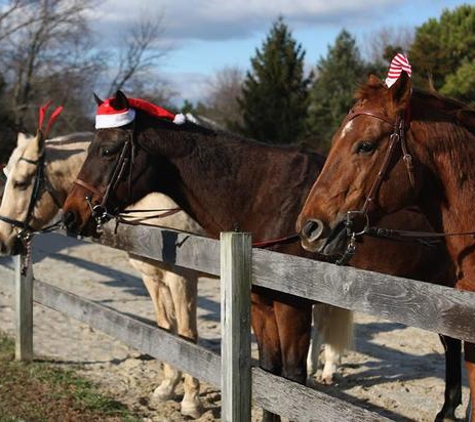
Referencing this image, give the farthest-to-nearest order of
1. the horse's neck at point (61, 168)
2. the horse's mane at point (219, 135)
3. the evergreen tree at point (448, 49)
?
the evergreen tree at point (448, 49)
the horse's neck at point (61, 168)
the horse's mane at point (219, 135)

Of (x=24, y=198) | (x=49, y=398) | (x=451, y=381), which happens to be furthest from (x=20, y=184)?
(x=451, y=381)

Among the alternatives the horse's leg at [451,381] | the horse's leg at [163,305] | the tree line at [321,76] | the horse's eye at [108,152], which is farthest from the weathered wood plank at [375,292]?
the tree line at [321,76]

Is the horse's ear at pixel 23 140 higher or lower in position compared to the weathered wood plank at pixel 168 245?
higher

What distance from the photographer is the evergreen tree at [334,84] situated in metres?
32.0

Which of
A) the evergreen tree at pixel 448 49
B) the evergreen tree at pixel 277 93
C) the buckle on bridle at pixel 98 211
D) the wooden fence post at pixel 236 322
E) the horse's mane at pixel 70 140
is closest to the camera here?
the wooden fence post at pixel 236 322

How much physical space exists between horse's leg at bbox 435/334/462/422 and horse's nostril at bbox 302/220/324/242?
2.00 meters

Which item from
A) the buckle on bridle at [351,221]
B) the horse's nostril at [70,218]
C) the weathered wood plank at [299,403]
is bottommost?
the weathered wood plank at [299,403]

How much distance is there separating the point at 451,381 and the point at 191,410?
1.84 meters

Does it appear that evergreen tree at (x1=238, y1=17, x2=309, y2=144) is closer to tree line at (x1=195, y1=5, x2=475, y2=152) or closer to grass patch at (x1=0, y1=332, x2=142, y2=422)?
tree line at (x1=195, y1=5, x2=475, y2=152)

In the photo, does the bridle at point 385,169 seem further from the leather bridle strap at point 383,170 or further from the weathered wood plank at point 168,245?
the weathered wood plank at point 168,245

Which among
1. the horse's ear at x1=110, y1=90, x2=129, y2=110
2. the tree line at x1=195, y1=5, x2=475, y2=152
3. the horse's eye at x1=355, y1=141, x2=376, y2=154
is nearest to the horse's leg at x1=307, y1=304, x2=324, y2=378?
the horse's ear at x1=110, y1=90, x2=129, y2=110

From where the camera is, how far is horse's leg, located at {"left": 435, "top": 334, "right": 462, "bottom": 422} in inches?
181

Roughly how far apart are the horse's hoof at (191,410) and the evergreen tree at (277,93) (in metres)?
24.8

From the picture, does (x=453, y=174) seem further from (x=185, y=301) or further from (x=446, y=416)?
(x=185, y=301)
